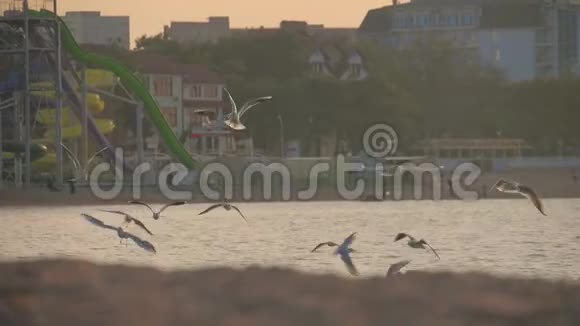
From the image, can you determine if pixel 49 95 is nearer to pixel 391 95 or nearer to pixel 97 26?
pixel 391 95

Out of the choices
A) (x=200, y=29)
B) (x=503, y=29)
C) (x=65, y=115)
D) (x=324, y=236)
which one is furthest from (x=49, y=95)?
(x=503, y=29)

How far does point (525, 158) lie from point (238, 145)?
1687 centimetres

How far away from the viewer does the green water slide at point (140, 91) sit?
197ft

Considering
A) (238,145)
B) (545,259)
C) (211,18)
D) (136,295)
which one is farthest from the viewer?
(211,18)

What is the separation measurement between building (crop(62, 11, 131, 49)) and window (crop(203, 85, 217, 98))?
29726 mm

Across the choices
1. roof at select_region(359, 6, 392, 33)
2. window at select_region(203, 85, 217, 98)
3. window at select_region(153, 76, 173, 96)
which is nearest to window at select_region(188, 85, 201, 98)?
window at select_region(203, 85, 217, 98)

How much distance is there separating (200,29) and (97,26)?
11.9m

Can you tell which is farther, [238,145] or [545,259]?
[238,145]

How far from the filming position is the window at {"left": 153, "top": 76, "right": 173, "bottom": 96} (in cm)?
10353

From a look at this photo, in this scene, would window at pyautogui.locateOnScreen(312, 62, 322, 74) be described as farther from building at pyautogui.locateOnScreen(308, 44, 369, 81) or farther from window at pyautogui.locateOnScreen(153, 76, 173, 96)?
window at pyautogui.locateOnScreen(153, 76, 173, 96)

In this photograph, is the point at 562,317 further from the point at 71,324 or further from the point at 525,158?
the point at 525,158

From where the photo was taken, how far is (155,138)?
90.9m

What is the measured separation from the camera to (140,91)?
6131cm

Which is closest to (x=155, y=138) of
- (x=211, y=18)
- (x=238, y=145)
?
(x=238, y=145)
